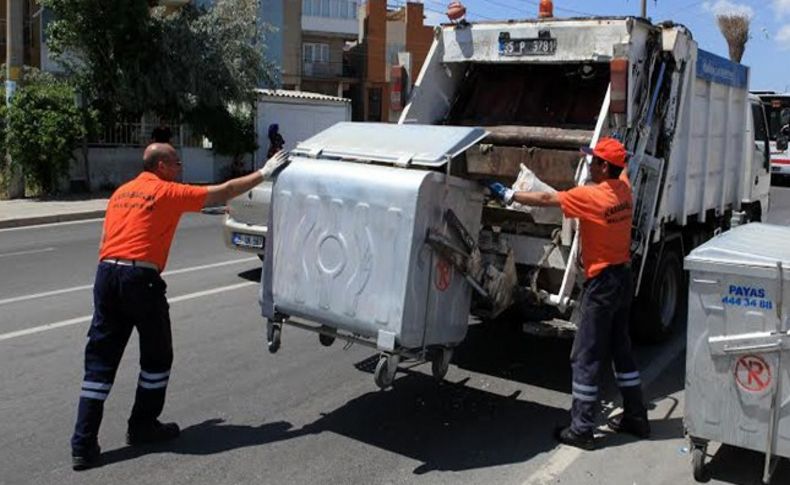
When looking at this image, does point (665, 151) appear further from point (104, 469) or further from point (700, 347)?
point (104, 469)

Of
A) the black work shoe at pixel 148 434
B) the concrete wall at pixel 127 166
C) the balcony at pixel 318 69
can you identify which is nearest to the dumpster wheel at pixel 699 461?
the black work shoe at pixel 148 434

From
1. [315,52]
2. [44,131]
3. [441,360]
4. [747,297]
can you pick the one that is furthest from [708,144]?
[315,52]

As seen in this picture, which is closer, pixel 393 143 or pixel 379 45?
pixel 393 143

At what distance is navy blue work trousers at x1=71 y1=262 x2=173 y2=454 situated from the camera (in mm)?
4438

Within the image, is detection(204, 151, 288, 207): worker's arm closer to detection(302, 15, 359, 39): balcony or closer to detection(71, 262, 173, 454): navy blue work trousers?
detection(71, 262, 173, 454): navy blue work trousers

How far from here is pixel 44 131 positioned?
58.3 feet

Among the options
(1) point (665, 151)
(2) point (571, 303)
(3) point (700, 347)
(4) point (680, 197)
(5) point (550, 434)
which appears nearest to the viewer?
(3) point (700, 347)

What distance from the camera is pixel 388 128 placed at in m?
5.21

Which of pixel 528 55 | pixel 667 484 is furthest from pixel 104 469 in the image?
pixel 528 55

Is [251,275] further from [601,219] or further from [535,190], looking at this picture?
[601,219]

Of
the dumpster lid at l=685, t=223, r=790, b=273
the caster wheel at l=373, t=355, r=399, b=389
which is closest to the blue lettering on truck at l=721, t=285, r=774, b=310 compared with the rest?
the dumpster lid at l=685, t=223, r=790, b=273

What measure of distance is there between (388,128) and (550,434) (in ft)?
7.08

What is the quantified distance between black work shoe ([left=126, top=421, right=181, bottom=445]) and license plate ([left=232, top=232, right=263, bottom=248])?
4.63 m

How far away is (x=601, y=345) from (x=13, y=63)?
1718cm
